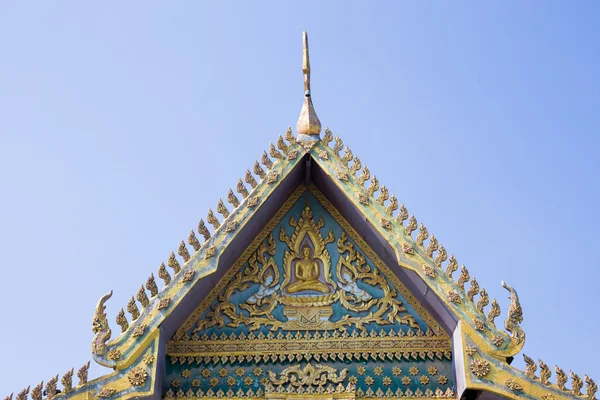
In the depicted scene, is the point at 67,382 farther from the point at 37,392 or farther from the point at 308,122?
the point at 308,122

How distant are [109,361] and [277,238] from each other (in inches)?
103

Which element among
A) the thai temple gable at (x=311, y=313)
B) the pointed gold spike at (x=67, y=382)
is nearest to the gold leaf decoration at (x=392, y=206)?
the thai temple gable at (x=311, y=313)

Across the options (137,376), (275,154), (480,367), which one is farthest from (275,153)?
(480,367)

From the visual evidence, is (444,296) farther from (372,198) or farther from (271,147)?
(271,147)

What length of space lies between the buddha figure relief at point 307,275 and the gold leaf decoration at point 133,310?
181cm

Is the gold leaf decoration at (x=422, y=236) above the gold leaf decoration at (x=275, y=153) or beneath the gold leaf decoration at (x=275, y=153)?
beneath

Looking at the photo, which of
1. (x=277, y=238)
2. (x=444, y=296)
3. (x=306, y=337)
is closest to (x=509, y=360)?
(x=444, y=296)

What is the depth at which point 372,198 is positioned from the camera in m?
12.9

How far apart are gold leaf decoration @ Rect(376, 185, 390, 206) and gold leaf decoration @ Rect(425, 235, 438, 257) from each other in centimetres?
72

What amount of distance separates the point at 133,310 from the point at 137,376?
756 millimetres

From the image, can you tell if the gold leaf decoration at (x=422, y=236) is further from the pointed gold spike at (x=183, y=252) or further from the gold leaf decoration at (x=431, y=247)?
the pointed gold spike at (x=183, y=252)

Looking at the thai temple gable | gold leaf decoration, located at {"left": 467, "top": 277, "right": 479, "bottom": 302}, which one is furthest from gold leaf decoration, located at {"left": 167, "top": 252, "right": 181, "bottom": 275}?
gold leaf decoration, located at {"left": 467, "top": 277, "right": 479, "bottom": 302}

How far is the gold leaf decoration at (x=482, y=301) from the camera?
1223 centimetres

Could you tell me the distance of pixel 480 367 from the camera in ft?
38.8
